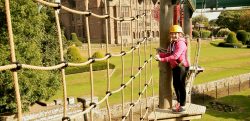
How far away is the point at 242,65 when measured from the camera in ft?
97.9

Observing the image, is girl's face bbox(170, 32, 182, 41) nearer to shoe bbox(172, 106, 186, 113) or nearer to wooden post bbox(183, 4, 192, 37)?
shoe bbox(172, 106, 186, 113)

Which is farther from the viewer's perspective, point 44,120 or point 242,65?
point 242,65

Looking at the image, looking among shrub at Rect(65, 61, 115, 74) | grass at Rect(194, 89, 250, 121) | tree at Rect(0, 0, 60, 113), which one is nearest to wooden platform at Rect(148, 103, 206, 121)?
tree at Rect(0, 0, 60, 113)

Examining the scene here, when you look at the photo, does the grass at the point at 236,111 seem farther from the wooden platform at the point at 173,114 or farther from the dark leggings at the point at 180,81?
the wooden platform at the point at 173,114

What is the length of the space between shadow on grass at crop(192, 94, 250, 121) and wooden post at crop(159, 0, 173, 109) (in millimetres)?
12124

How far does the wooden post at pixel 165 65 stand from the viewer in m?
4.43

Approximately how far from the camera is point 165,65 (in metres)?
4.72

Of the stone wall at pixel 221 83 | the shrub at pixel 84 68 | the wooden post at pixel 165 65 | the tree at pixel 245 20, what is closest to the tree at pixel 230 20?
the tree at pixel 245 20

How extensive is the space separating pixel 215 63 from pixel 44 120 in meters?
20.3

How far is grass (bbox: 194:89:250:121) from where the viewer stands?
1573cm

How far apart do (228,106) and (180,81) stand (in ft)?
48.4

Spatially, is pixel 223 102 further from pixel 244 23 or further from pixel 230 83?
pixel 244 23

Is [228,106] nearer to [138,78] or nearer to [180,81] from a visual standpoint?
[138,78]

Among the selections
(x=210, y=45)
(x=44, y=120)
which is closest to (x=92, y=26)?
(x=210, y=45)
